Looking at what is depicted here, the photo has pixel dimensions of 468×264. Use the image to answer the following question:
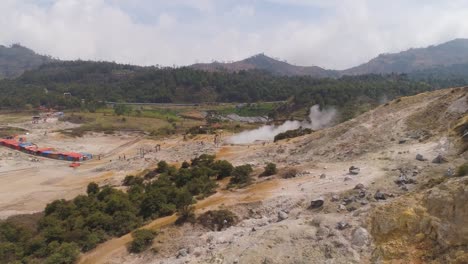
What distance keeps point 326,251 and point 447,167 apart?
11950 mm

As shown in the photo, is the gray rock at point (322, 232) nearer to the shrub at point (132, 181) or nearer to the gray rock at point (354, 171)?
the gray rock at point (354, 171)

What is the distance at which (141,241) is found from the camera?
26.4 metres

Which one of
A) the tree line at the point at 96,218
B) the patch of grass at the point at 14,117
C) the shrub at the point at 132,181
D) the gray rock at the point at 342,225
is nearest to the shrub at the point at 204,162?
the tree line at the point at 96,218

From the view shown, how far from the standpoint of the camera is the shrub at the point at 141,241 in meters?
26.3

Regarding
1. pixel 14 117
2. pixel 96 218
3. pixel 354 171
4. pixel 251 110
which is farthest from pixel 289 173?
pixel 14 117

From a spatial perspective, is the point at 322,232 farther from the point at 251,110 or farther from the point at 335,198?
the point at 251,110

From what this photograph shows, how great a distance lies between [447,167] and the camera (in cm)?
2708

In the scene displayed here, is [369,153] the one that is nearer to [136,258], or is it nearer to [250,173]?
[250,173]

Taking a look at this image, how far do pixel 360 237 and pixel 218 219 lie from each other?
1059 centimetres

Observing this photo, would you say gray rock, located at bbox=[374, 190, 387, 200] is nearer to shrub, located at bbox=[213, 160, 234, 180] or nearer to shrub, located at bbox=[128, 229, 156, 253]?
shrub, located at bbox=[128, 229, 156, 253]

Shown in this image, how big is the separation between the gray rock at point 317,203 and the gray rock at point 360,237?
5.10 m

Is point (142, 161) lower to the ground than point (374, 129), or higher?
lower

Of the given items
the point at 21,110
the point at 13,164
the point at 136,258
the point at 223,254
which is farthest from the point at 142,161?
the point at 21,110

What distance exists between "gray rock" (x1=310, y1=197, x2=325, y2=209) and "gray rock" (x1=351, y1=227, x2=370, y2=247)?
5.10m
